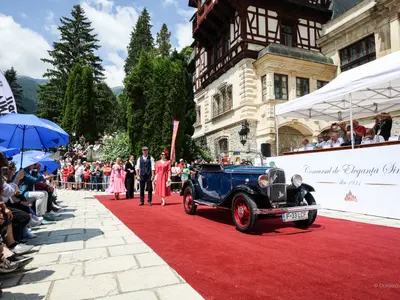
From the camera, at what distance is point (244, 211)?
16.8 feet

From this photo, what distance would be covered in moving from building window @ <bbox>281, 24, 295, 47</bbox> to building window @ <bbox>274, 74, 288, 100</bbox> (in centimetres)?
391

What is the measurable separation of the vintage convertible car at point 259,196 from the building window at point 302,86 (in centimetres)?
1444

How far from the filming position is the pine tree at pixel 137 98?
17750mm

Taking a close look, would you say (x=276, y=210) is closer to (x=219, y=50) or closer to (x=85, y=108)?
(x=219, y=50)

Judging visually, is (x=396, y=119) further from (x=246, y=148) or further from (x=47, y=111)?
(x=47, y=111)

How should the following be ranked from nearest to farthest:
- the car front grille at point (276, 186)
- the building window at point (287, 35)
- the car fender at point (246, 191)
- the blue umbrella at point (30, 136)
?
1. the car fender at point (246, 191)
2. the car front grille at point (276, 186)
3. the blue umbrella at point (30, 136)
4. the building window at point (287, 35)

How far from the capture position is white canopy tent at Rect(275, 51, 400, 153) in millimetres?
6977

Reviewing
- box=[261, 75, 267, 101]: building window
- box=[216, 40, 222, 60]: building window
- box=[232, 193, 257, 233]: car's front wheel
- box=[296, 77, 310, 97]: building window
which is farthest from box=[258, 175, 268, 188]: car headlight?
box=[216, 40, 222, 60]: building window

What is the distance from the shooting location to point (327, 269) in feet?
10.4

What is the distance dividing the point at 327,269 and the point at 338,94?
6.08 m

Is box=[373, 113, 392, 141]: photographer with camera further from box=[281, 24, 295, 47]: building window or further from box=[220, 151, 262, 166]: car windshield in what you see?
box=[281, 24, 295, 47]: building window

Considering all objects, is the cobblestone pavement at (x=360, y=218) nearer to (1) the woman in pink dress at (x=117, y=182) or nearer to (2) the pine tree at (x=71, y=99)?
(1) the woman in pink dress at (x=117, y=182)

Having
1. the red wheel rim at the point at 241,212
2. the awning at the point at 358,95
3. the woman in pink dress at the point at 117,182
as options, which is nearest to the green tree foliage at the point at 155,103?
the woman in pink dress at the point at 117,182

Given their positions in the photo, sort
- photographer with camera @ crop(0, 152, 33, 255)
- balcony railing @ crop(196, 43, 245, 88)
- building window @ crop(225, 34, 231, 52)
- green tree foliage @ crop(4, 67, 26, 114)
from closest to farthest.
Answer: photographer with camera @ crop(0, 152, 33, 255), balcony railing @ crop(196, 43, 245, 88), building window @ crop(225, 34, 231, 52), green tree foliage @ crop(4, 67, 26, 114)
